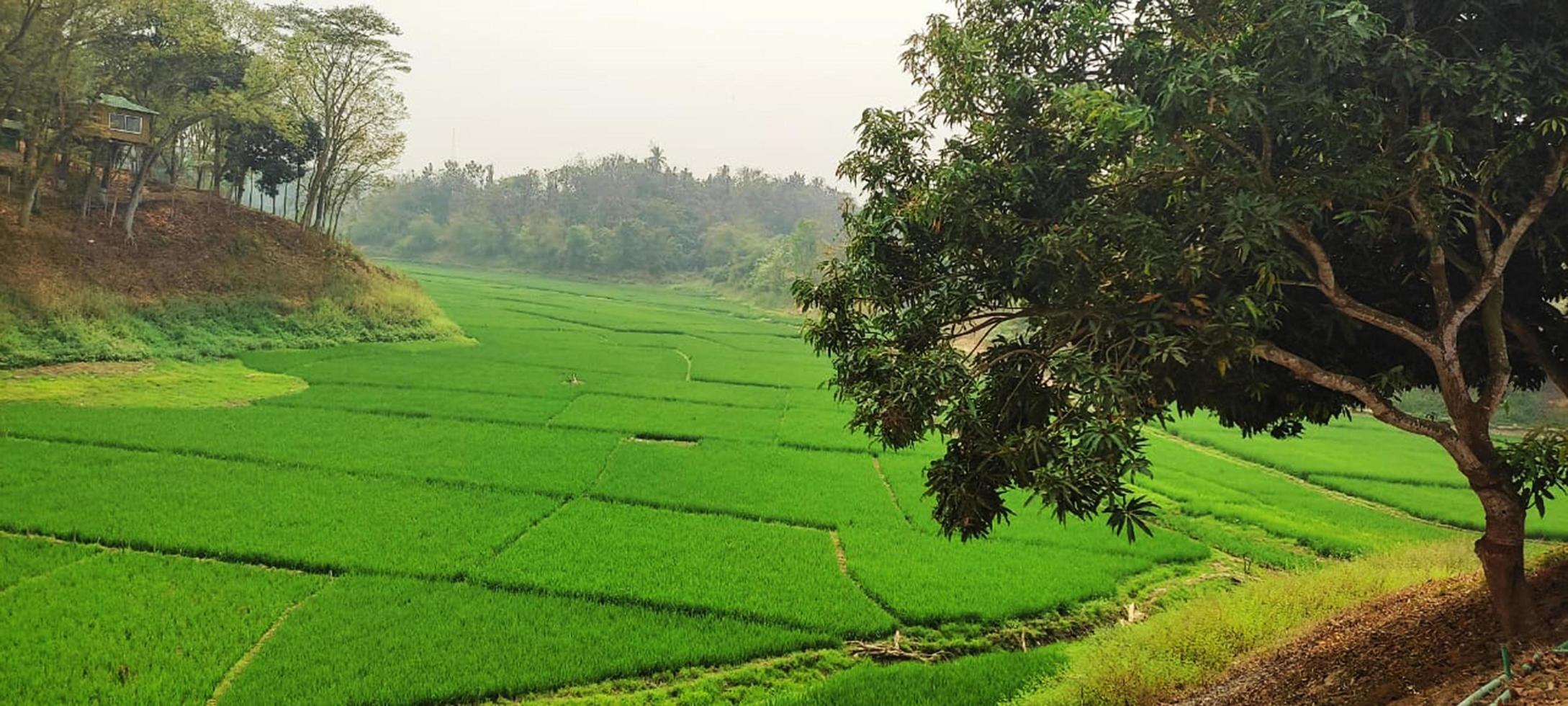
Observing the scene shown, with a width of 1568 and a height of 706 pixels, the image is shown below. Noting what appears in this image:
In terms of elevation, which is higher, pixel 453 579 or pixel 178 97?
pixel 178 97

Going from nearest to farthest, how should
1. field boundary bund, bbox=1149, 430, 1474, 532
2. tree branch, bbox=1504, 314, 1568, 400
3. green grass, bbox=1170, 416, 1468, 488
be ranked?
tree branch, bbox=1504, 314, 1568, 400 < field boundary bund, bbox=1149, 430, 1474, 532 < green grass, bbox=1170, 416, 1468, 488

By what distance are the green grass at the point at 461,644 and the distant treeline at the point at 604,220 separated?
52378 mm

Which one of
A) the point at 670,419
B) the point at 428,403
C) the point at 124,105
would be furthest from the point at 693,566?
the point at 124,105

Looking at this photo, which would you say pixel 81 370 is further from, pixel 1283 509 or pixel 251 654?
pixel 1283 509

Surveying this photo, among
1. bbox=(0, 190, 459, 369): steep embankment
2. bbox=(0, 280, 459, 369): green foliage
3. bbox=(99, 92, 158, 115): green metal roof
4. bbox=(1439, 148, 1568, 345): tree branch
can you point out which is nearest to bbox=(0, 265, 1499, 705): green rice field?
bbox=(1439, 148, 1568, 345): tree branch

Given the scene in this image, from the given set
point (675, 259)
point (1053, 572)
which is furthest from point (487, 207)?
point (1053, 572)

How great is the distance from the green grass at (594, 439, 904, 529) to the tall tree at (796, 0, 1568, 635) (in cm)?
607

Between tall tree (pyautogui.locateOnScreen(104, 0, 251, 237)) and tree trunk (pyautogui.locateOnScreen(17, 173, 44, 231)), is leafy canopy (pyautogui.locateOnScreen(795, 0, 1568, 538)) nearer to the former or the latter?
tall tree (pyautogui.locateOnScreen(104, 0, 251, 237))

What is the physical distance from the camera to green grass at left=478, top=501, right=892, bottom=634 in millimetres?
8172

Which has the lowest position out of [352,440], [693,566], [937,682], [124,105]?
[352,440]

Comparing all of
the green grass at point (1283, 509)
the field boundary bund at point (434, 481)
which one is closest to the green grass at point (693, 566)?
the field boundary bund at point (434, 481)

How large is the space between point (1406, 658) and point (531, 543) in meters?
8.49

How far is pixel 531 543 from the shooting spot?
31.3ft

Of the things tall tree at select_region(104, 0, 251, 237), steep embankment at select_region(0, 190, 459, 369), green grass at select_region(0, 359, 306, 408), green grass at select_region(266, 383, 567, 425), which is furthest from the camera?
tall tree at select_region(104, 0, 251, 237)
